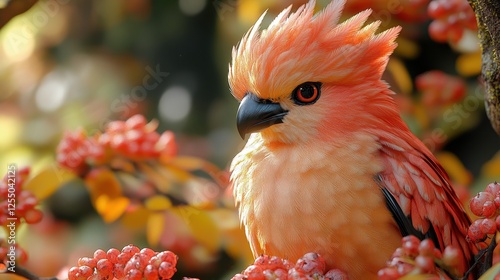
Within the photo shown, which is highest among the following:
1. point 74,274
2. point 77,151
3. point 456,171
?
point 77,151

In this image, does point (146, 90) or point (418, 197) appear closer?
point (418, 197)

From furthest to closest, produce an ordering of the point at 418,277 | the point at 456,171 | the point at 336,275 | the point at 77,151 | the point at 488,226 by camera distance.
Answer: the point at 456,171 < the point at 77,151 < the point at 336,275 < the point at 488,226 < the point at 418,277

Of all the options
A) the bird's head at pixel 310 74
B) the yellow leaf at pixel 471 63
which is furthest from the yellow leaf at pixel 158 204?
the yellow leaf at pixel 471 63

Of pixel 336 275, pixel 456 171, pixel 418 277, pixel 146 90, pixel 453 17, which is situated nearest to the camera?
pixel 418 277

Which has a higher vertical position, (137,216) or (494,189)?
(137,216)

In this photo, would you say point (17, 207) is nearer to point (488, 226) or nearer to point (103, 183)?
point (103, 183)

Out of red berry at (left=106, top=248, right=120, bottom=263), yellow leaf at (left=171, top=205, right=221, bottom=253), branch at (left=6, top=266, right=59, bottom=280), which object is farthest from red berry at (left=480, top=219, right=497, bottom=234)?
yellow leaf at (left=171, top=205, right=221, bottom=253)

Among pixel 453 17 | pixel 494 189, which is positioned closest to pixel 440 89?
pixel 453 17
